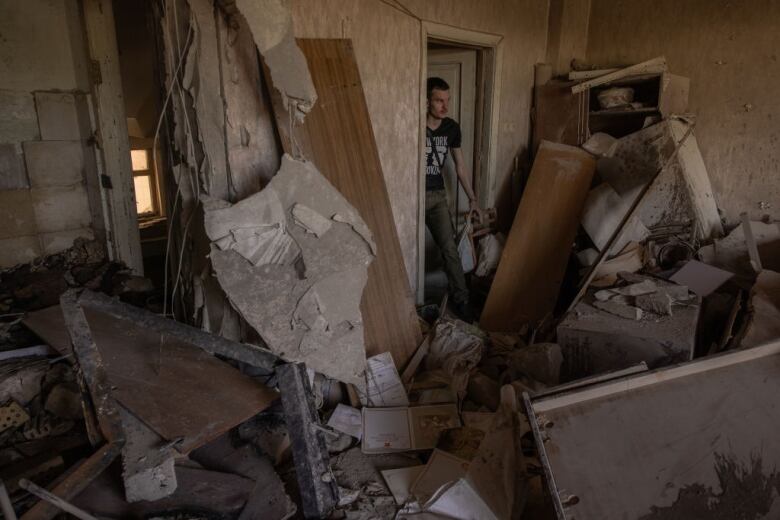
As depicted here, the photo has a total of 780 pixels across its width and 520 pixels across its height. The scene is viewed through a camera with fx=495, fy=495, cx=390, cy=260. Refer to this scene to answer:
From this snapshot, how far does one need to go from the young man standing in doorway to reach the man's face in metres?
0.02

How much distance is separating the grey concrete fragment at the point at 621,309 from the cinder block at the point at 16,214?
362 centimetres

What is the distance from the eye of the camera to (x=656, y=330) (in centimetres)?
253

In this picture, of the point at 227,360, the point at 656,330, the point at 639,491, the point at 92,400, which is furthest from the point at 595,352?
the point at 92,400

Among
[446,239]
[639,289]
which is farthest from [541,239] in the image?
[639,289]

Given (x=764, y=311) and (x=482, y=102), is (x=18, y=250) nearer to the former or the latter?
(x=482, y=102)

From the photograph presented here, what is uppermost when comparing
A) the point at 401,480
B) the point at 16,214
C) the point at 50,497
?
the point at 16,214

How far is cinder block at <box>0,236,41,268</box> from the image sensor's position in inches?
126

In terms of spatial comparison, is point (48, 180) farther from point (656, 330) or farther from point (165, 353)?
point (656, 330)

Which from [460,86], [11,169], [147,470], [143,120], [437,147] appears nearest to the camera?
[147,470]

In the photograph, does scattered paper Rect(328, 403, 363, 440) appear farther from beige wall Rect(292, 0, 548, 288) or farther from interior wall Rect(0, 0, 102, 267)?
interior wall Rect(0, 0, 102, 267)

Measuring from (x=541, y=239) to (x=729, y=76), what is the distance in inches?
74.7

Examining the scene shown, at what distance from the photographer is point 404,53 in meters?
3.20

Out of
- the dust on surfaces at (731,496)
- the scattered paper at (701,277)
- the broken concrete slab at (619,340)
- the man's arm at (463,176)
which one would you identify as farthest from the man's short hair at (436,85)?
the dust on surfaces at (731,496)

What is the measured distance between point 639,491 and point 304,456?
117cm
